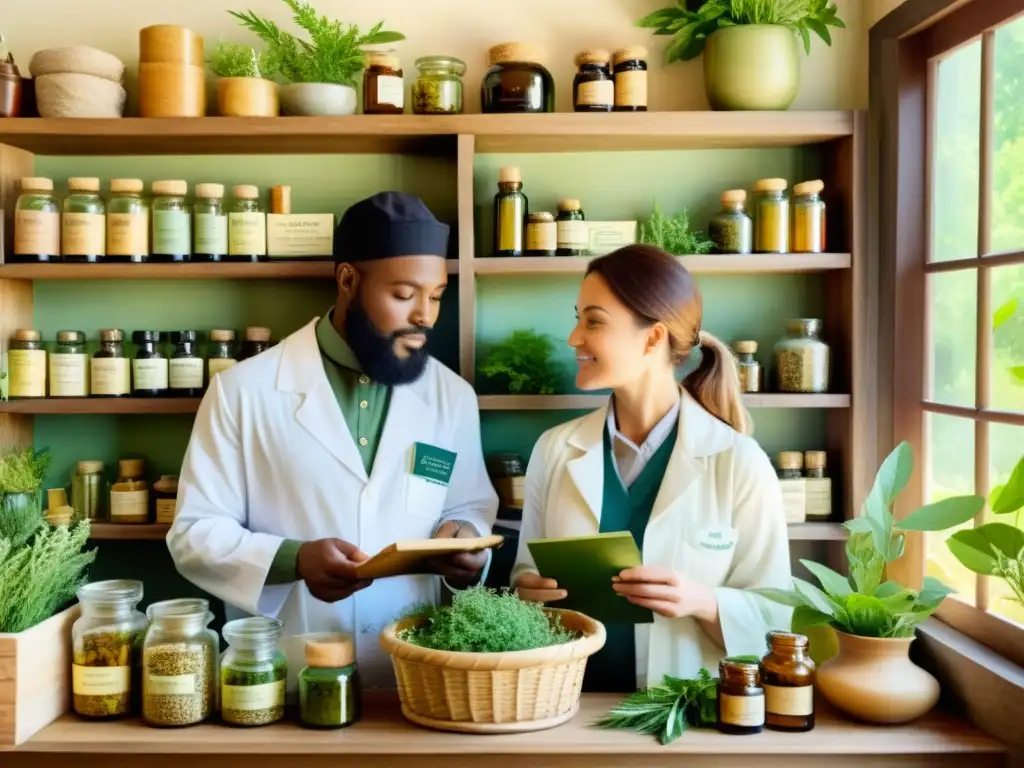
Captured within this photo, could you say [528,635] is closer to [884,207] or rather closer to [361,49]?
[884,207]

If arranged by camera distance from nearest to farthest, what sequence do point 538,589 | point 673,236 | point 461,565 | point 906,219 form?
point 538,589 → point 461,565 → point 906,219 → point 673,236

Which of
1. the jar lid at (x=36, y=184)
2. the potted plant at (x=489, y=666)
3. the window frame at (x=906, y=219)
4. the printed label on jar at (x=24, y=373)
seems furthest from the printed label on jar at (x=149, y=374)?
the window frame at (x=906, y=219)

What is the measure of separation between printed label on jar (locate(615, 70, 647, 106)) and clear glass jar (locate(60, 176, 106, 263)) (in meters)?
1.37

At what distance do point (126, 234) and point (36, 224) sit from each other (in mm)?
228

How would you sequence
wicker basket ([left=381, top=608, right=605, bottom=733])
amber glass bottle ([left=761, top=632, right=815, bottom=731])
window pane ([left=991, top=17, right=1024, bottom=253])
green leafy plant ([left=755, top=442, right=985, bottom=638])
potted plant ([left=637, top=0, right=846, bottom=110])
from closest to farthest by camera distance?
wicker basket ([left=381, top=608, right=605, bottom=733]) → amber glass bottle ([left=761, top=632, right=815, bottom=731]) → green leafy plant ([left=755, top=442, right=985, bottom=638]) → window pane ([left=991, top=17, right=1024, bottom=253]) → potted plant ([left=637, top=0, right=846, bottom=110])

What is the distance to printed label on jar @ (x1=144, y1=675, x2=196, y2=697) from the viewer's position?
1.79m

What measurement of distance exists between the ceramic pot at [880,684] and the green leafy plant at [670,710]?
25cm

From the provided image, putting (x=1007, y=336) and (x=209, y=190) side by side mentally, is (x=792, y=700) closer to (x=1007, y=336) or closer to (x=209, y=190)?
(x=1007, y=336)

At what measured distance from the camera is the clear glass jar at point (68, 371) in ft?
8.67

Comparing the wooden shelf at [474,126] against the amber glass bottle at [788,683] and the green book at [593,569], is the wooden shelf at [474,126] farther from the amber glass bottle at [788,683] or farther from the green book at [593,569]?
the amber glass bottle at [788,683]

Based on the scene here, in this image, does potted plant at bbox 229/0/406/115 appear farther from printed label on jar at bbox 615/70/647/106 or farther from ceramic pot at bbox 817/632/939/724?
ceramic pot at bbox 817/632/939/724

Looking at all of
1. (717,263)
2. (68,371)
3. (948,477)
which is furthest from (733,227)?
(68,371)

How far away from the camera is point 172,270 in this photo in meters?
2.59

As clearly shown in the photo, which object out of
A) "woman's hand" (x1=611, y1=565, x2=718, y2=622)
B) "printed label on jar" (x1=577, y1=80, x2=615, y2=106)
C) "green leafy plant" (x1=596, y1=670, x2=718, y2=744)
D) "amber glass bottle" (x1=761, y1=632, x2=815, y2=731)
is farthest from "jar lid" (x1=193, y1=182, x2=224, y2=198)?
"amber glass bottle" (x1=761, y1=632, x2=815, y2=731)
